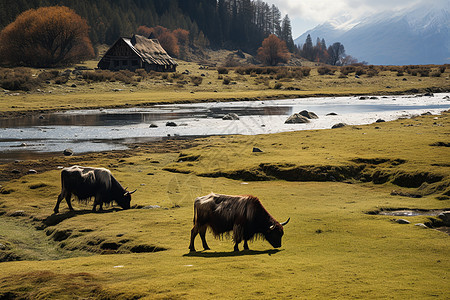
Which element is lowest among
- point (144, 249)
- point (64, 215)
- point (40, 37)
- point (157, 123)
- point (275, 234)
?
point (157, 123)

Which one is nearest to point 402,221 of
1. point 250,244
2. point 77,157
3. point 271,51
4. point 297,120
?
point 250,244

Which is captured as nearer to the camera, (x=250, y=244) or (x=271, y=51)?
(x=250, y=244)

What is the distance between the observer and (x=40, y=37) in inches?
3671

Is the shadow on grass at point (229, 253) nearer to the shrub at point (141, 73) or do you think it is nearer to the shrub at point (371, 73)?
the shrub at point (141, 73)

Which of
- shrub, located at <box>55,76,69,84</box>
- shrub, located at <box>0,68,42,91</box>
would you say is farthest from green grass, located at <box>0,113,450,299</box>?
shrub, located at <box>55,76,69,84</box>

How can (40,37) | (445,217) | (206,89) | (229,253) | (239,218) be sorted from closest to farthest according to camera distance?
(239,218)
(229,253)
(445,217)
(206,89)
(40,37)

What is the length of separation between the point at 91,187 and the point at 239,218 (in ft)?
24.2

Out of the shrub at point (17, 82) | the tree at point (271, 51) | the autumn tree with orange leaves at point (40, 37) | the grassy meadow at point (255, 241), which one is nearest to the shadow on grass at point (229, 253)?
the grassy meadow at point (255, 241)

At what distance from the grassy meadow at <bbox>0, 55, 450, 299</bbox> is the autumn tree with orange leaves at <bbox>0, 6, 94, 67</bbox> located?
2728 inches

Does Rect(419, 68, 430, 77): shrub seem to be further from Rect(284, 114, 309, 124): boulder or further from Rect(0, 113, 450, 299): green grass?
Rect(0, 113, 450, 299): green grass

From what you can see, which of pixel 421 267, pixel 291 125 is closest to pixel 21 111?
pixel 291 125

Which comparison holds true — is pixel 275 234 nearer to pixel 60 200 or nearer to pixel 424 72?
pixel 60 200

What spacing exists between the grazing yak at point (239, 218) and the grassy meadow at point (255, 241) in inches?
15.9

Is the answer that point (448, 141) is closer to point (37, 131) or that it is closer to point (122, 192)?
point (122, 192)
